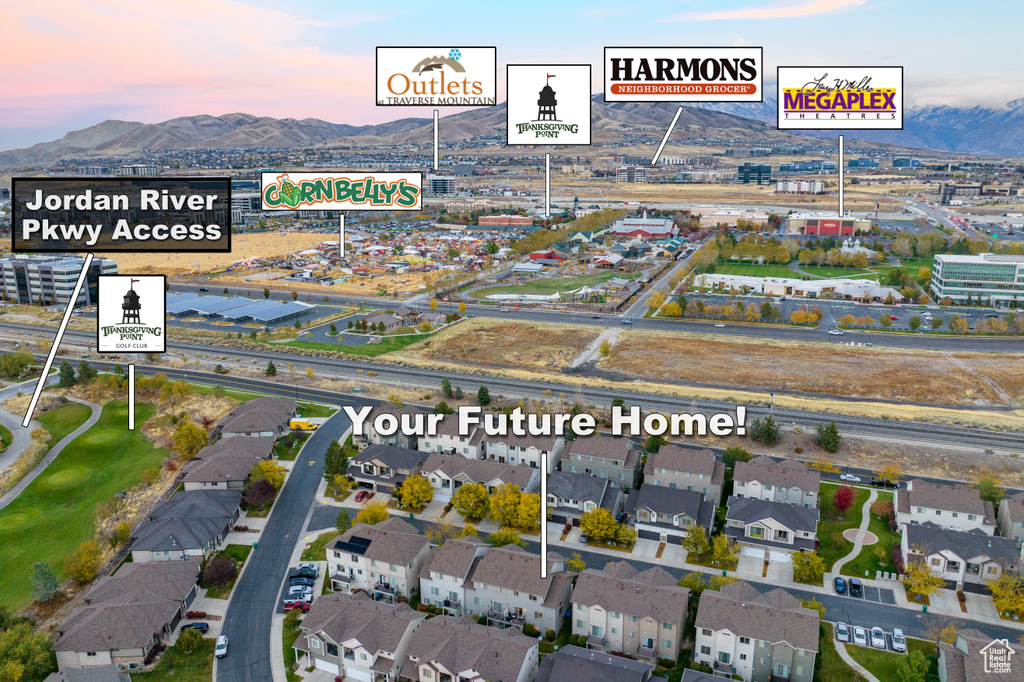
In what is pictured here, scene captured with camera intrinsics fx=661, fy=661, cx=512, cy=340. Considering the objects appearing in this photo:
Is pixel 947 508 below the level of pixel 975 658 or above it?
above

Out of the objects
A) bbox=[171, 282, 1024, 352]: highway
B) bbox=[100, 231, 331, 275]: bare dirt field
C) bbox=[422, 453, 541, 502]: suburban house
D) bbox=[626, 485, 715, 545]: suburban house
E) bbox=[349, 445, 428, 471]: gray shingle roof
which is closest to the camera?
bbox=[626, 485, 715, 545]: suburban house

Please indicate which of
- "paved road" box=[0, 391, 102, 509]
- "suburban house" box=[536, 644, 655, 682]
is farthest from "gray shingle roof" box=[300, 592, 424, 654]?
"paved road" box=[0, 391, 102, 509]

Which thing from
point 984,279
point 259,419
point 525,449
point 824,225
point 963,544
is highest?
point 824,225

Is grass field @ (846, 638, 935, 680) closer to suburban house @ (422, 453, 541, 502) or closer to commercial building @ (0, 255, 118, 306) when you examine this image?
suburban house @ (422, 453, 541, 502)

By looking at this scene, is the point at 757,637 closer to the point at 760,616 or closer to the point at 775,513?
the point at 760,616

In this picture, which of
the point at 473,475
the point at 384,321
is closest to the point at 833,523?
the point at 473,475

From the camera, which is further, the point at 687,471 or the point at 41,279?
the point at 41,279
